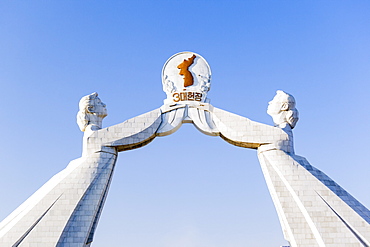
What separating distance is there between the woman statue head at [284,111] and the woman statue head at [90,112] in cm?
355

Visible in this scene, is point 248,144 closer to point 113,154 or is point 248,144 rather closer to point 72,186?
point 113,154

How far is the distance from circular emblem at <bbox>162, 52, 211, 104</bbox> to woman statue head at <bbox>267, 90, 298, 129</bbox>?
1.46 metres

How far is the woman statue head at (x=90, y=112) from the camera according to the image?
1023cm

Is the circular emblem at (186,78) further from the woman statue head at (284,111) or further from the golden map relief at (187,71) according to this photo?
the woman statue head at (284,111)

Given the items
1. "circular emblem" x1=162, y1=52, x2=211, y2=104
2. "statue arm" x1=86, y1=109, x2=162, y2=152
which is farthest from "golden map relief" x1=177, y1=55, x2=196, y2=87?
"statue arm" x1=86, y1=109, x2=162, y2=152

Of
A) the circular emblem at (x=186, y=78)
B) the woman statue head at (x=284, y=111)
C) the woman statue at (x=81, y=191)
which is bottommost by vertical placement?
the woman statue at (x=81, y=191)

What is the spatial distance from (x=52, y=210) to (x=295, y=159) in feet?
15.7

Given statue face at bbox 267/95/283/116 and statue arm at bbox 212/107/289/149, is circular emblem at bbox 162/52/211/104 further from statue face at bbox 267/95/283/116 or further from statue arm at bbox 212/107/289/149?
statue face at bbox 267/95/283/116

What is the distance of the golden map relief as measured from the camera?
10609mm

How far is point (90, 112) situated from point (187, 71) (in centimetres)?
220

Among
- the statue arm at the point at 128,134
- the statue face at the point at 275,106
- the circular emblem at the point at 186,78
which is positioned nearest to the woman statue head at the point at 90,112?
the statue arm at the point at 128,134

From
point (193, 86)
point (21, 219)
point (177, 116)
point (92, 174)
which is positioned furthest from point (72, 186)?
point (193, 86)

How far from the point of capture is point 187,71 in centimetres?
1067

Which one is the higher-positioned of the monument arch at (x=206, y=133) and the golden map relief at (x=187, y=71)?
the golden map relief at (x=187, y=71)
